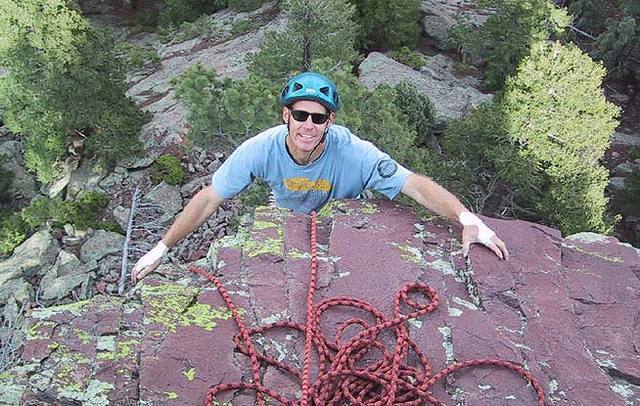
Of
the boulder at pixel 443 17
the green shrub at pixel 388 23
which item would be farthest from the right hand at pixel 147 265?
the boulder at pixel 443 17

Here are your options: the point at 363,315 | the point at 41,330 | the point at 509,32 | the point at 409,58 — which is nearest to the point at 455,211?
the point at 363,315

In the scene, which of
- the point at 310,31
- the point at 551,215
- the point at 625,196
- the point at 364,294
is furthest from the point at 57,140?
the point at 364,294

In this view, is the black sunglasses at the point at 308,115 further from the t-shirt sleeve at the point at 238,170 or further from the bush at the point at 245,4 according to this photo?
the bush at the point at 245,4

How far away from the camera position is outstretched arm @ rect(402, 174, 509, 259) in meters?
4.14

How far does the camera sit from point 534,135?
1416cm

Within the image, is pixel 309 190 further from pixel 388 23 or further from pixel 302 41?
pixel 388 23

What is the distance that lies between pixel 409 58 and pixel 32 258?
13753 millimetres

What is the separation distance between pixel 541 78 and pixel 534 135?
1188 millimetres

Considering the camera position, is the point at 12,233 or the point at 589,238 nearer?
the point at 589,238

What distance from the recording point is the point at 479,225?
4180mm

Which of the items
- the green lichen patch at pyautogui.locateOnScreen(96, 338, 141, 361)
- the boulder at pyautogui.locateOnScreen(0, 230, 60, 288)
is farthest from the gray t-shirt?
the boulder at pyautogui.locateOnScreen(0, 230, 60, 288)

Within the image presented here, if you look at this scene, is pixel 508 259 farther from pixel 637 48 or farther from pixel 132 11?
pixel 132 11

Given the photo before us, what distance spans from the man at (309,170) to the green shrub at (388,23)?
18384 mm

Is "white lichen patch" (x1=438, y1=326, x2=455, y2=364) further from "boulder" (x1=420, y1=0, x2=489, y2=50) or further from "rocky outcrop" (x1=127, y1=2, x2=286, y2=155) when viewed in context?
"boulder" (x1=420, y1=0, x2=489, y2=50)
